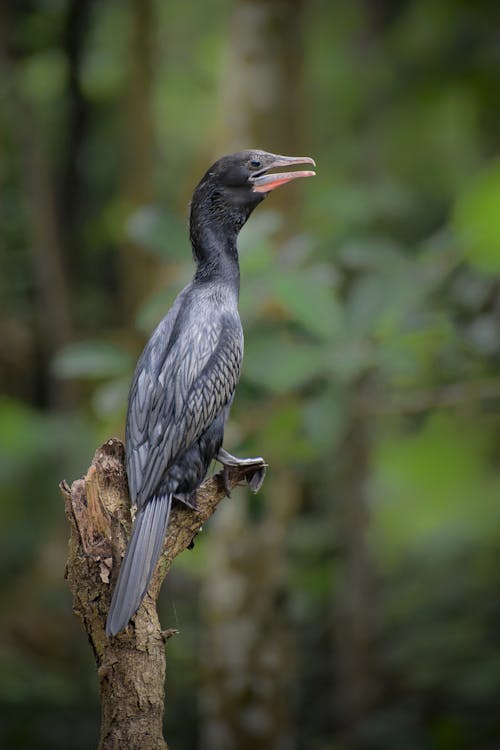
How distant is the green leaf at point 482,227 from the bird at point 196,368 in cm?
127

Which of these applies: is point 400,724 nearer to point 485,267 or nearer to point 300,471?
point 300,471

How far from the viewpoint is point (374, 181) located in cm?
698

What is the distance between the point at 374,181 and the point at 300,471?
2137 millimetres

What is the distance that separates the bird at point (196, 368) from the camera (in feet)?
10.3

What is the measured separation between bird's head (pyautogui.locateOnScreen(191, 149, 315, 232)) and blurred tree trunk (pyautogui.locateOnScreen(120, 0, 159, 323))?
13.2 ft

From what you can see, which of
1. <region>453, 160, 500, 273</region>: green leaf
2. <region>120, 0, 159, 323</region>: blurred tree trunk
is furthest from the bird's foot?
<region>120, 0, 159, 323</region>: blurred tree trunk

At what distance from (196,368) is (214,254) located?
0.46 meters

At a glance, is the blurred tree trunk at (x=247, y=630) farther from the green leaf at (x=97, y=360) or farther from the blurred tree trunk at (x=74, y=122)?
the blurred tree trunk at (x=74, y=122)

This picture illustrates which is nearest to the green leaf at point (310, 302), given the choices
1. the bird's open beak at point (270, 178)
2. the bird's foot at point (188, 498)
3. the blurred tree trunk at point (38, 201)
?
the bird's open beak at point (270, 178)

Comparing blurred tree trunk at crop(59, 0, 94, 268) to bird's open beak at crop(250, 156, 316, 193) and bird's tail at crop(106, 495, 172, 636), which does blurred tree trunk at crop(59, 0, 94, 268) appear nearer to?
bird's open beak at crop(250, 156, 316, 193)

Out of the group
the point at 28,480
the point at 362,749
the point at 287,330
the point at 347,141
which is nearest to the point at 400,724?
the point at 362,749

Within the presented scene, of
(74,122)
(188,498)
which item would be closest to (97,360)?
(188,498)

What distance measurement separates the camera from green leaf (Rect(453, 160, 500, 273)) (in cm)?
445

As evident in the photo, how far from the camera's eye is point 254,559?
5.52 metres
